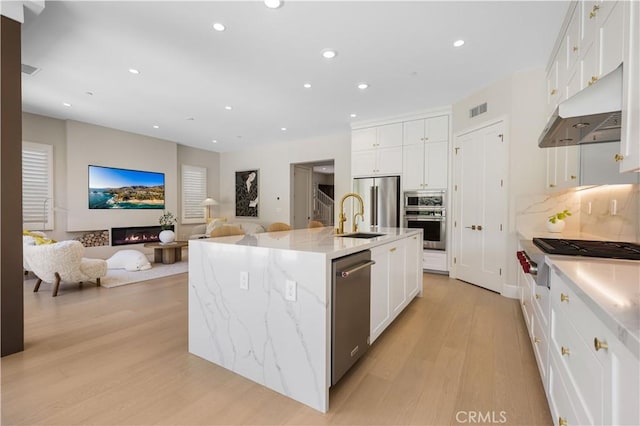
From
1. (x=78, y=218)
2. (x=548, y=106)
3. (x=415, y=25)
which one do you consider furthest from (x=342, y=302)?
(x=78, y=218)

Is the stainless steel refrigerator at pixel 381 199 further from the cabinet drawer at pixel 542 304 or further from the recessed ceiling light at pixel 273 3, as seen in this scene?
the recessed ceiling light at pixel 273 3

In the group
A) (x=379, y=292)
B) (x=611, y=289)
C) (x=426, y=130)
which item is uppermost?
(x=426, y=130)

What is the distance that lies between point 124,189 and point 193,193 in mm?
1801

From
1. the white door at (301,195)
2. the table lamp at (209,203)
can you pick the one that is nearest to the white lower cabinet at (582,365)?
the white door at (301,195)

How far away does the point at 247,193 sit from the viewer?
26.2ft

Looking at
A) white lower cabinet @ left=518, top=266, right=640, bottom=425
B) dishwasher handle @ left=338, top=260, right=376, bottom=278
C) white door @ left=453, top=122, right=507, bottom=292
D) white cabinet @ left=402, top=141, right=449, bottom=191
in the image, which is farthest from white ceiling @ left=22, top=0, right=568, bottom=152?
white lower cabinet @ left=518, top=266, right=640, bottom=425

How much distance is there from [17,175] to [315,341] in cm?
269

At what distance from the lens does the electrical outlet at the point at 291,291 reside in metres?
1.61

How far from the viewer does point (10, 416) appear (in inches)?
58.9

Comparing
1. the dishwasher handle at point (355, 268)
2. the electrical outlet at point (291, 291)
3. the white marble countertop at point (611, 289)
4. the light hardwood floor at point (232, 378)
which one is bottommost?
the light hardwood floor at point (232, 378)

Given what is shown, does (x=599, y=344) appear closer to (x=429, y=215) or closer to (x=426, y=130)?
(x=429, y=215)

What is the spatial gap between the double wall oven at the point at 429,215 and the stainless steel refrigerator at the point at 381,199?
20 centimetres

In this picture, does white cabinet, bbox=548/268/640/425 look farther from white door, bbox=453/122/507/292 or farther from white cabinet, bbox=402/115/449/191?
white cabinet, bbox=402/115/449/191

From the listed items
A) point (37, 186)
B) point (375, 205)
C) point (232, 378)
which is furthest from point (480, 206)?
point (37, 186)
